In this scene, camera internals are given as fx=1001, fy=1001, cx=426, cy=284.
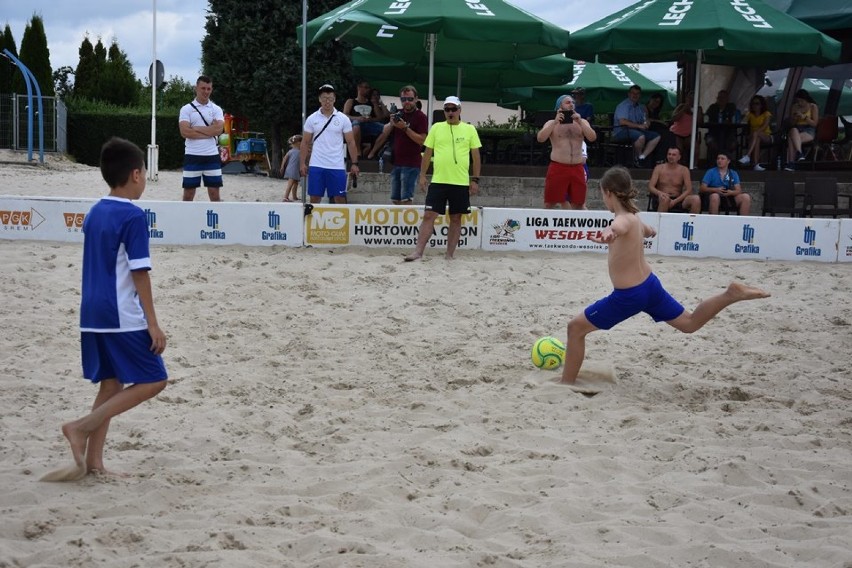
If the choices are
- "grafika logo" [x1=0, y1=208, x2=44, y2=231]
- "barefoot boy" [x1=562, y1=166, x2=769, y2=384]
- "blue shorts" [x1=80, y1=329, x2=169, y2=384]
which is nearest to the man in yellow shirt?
"grafika logo" [x1=0, y1=208, x2=44, y2=231]

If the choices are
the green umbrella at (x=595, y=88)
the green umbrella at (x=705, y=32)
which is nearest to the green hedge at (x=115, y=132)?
the green umbrella at (x=595, y=88)

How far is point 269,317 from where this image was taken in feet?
27.9

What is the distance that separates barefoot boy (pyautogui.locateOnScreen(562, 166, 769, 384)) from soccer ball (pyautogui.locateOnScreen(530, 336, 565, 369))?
2.15 ft

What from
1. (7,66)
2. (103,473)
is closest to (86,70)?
(7,66)

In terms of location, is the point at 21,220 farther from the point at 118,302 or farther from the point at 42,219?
the point at 118,302

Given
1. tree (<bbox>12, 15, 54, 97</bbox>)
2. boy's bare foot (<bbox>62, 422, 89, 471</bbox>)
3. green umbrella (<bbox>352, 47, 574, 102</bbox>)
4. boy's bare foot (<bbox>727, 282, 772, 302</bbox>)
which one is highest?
tree (<bbox>12, 15, 54, 97</bbox>)

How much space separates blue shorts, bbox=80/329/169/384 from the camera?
4.64 meters

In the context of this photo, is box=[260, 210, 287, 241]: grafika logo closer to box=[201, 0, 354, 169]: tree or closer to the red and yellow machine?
box=[201, 0, 354, 169]: tree

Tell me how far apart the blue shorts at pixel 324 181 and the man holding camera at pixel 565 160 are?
8.20 feet

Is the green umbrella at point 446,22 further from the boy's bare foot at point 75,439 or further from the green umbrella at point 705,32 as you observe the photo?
the boy's bare foot at point 75,439

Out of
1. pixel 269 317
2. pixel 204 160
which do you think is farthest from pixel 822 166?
pixel 269 317

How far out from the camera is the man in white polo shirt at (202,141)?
39.1ft

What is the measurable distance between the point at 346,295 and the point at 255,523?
499 centimetres

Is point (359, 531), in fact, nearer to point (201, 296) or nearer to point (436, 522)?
point (436, 522)
